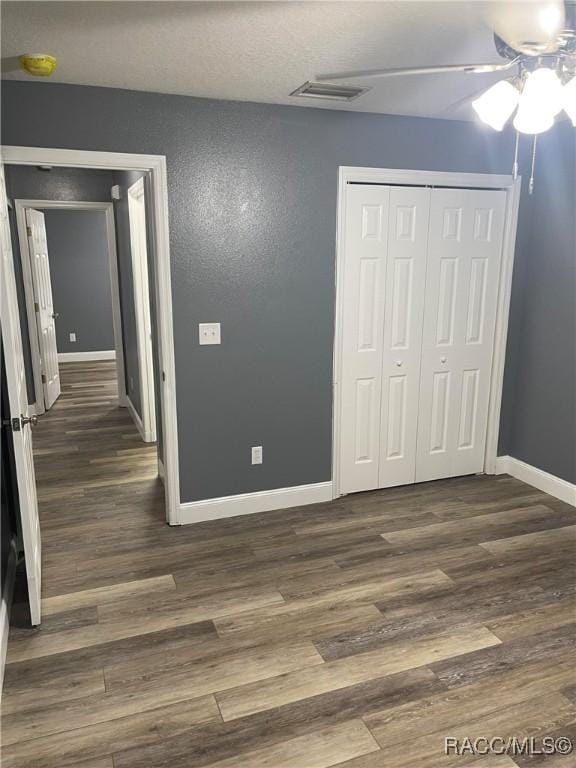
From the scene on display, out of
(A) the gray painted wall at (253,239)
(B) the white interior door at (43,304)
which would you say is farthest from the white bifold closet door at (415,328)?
(B) the white interior door at (43,304)

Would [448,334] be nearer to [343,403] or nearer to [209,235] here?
[343,403]

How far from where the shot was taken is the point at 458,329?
3979mm

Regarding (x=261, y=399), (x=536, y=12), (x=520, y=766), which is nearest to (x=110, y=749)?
(x=520, y=766)

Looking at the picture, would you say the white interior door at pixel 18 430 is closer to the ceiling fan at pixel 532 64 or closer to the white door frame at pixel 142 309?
the ceiling fan at pixel 532 64

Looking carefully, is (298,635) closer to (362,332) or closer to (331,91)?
(362,332)

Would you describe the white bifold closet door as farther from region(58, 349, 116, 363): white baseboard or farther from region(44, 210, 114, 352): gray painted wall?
region(58, 349, 116, 363): white baseboard

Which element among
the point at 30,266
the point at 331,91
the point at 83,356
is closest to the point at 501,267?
the point at 331,91

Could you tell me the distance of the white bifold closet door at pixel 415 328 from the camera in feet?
11.9

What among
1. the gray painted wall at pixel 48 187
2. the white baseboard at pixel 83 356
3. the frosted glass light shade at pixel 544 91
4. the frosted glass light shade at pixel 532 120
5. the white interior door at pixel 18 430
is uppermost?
the gray painted wall at pixel 48 187

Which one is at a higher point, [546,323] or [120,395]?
[546,323]

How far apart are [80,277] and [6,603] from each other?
6.77 meters

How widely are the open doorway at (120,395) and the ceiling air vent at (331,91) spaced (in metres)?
0.85

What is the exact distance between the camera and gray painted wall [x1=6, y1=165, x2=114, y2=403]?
17.5ft

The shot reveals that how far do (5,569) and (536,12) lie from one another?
3.00m
